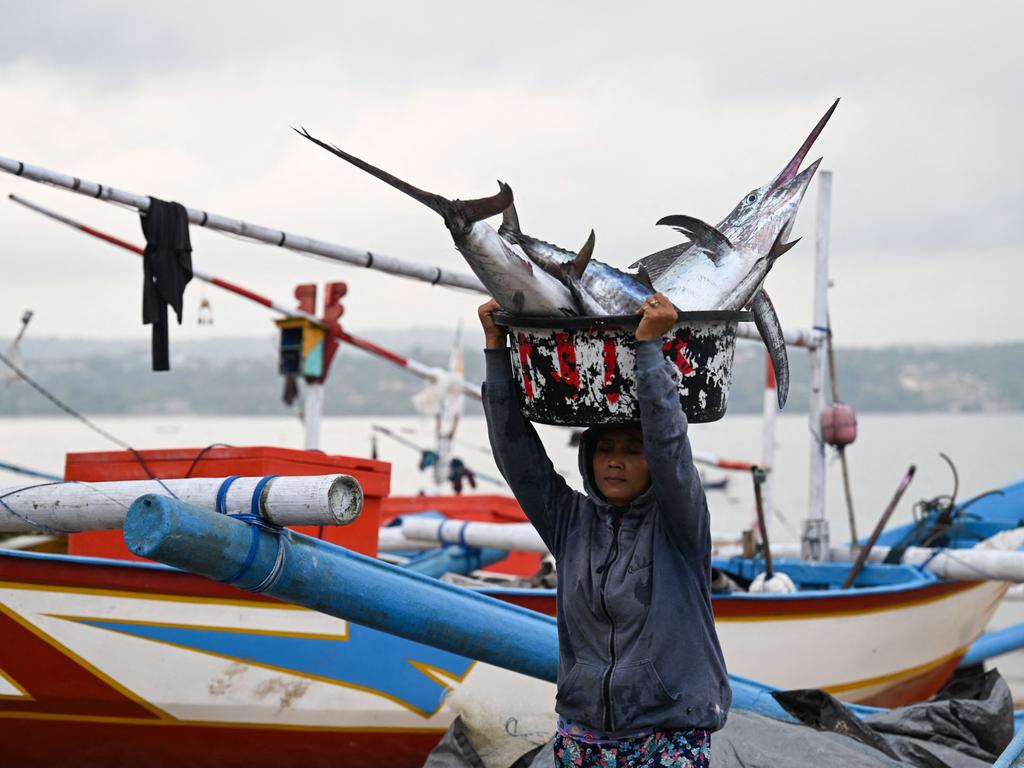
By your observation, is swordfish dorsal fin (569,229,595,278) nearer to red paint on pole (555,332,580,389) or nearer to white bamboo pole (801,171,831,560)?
red paint on pole (555,332,580,389)

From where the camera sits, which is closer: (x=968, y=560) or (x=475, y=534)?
(x=968, y=560)

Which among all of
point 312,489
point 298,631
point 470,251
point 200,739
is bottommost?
point 200,739

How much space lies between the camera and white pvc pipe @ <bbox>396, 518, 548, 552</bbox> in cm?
779

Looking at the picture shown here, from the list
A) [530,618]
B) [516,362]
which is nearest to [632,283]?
[516,362]

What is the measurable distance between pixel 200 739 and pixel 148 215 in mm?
2598

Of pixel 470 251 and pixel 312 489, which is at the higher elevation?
pixel 470 251

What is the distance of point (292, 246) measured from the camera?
708cm

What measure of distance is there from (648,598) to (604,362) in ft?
1.87

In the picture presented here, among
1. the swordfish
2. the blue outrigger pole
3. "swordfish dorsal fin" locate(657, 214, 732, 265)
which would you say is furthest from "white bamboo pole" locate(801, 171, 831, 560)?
"swordfish dorsal fin" locate(657, 214, 732, 265)

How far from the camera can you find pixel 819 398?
834 cm

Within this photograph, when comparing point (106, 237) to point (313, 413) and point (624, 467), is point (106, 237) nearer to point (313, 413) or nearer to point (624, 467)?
point (313, 413)

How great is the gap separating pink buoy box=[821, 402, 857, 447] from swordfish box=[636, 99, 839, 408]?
4.62m

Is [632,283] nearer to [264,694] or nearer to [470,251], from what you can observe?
[470,251]

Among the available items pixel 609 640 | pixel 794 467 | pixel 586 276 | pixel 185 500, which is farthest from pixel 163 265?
pixel 794 467
